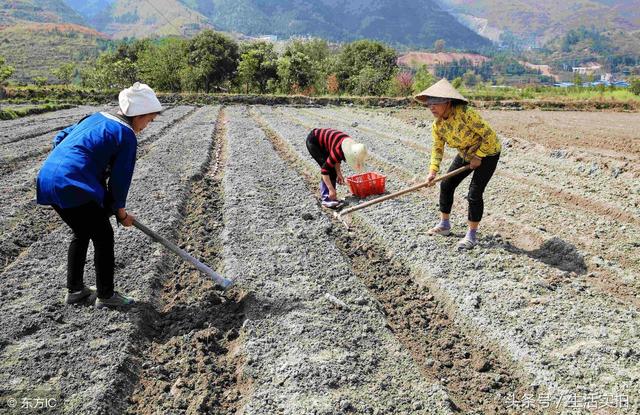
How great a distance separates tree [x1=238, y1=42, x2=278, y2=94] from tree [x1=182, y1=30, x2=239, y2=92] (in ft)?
10.4

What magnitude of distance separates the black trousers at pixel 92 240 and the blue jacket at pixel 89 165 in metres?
0.13

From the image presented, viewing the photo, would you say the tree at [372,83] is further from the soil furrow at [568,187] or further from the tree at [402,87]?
the soil furrow at [568,187]

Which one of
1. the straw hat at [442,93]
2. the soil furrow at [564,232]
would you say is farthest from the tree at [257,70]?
the straw hat at [442,93]

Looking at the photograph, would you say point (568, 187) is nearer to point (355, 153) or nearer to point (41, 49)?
point (355, 153)

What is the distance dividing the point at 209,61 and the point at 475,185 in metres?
50.6

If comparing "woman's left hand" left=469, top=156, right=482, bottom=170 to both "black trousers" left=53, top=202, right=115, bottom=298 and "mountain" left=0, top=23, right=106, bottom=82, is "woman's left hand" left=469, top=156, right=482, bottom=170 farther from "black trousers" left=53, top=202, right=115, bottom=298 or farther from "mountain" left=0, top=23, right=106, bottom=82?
"mountain" left=0, top=23, right=106, bottom=82

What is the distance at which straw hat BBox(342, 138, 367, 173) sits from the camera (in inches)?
261

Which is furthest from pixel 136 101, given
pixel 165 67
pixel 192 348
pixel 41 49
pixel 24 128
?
pixel 41 49

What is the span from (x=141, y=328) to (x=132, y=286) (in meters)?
0.80

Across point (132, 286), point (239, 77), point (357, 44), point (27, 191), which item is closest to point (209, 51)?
point (239, 77)

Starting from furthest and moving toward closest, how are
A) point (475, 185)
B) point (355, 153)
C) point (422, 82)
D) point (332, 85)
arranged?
point (332, 85) → point (422, 82) → point (355, 153) → point (475, 185)

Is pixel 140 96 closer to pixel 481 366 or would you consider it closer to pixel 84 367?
pixel 84 367

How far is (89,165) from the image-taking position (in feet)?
12.8

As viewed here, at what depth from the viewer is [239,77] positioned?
5181 cm
